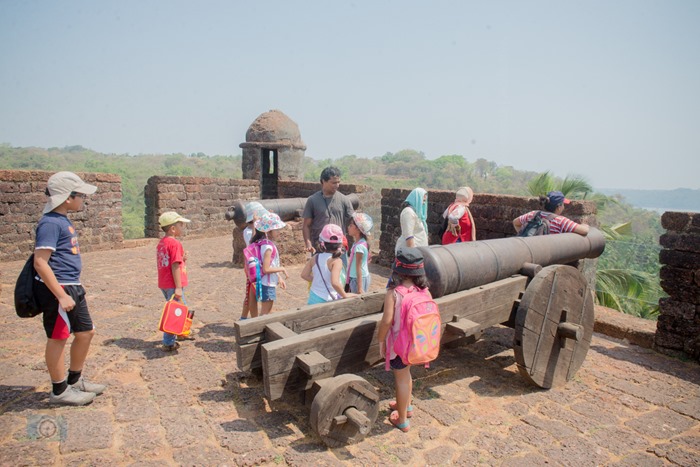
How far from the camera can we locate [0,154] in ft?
216

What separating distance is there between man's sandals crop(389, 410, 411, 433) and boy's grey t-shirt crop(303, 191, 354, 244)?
226 cm

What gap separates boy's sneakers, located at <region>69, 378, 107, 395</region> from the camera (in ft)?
10.7

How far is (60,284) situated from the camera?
299 cm

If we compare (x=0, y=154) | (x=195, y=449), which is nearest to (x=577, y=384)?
(x=195, y=449)

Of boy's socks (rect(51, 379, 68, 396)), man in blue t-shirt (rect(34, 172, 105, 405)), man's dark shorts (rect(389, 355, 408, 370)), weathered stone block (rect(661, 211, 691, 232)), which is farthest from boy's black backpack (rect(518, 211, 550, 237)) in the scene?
boy's socks (rect(51, 379, 68, 396))

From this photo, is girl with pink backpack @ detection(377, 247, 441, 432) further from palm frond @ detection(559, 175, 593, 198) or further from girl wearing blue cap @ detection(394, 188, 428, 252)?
palm frond @ detection(559, 175, 593, 198)

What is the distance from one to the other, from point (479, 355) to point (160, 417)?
2.82 m

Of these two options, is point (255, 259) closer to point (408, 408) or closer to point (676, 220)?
point (408, 408)

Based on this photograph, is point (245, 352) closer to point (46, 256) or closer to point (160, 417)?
point (160, 417)

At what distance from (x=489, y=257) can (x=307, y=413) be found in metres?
1.84

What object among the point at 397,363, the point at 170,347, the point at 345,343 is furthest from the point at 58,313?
the point at 397,363

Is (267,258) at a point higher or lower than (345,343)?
higher

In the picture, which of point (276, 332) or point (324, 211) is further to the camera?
point (324, 211)

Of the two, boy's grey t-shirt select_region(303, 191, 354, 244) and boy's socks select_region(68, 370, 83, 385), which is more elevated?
boy's grey t-shirt select_region(303, 191, 354, 244)
